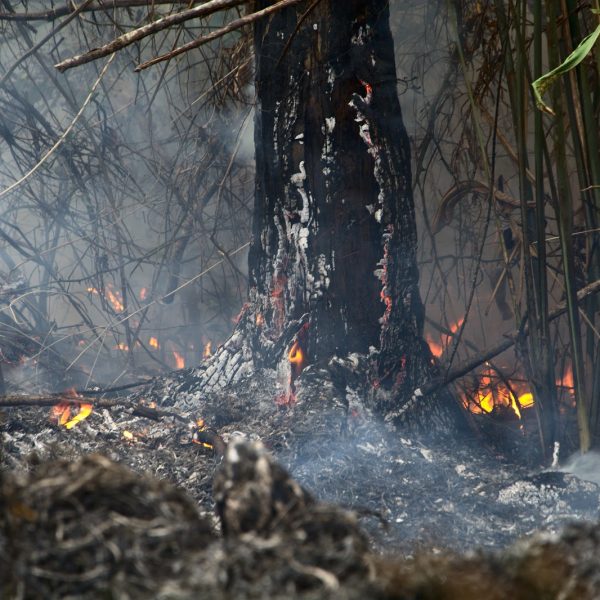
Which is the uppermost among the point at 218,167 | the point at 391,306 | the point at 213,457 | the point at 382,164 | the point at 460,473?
the point at 218,167

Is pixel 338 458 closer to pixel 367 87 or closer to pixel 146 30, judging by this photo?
pixel 367 87

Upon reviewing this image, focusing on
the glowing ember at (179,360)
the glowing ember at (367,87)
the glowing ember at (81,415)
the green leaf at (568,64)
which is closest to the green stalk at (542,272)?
the green leaf at (568,64)

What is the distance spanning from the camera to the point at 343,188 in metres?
3.21

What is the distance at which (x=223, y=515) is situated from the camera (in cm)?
123

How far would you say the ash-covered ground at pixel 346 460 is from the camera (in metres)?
2.47

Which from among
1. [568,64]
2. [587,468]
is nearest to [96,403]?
[587,468]

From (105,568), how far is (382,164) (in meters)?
2.51

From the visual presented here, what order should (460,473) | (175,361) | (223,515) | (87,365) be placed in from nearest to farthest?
(223,515), (460,473), (87,365), (175,361)

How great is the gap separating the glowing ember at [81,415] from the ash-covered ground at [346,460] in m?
0.04

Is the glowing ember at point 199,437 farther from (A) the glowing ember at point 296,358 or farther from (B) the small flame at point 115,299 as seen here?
(B) the small flame at point 115,299

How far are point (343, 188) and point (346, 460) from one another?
1.21 m

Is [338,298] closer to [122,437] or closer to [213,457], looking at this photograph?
[213,457]

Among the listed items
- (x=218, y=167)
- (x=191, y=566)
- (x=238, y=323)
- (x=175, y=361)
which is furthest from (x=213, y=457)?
(x=175, y=361)

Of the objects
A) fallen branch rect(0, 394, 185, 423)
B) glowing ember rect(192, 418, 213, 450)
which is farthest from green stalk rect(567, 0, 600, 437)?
fallen branch rect(0, 394, 185, 423)
